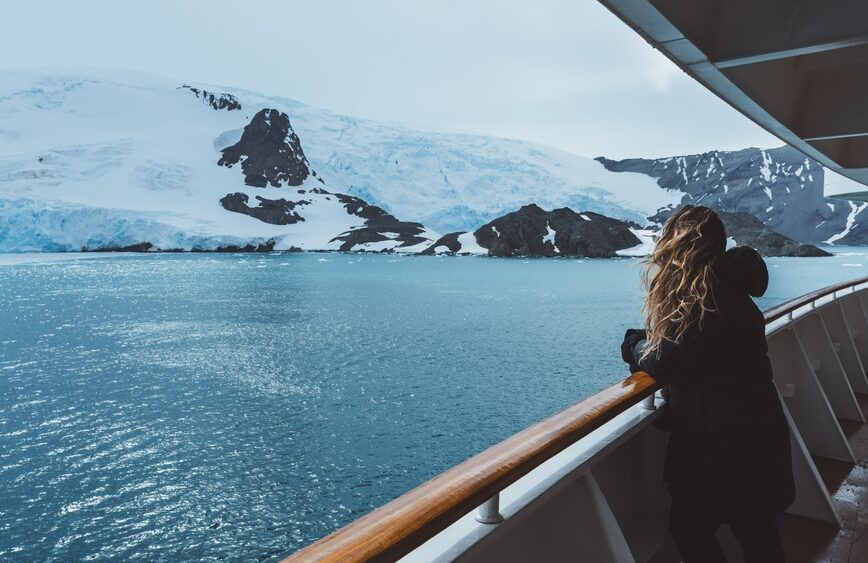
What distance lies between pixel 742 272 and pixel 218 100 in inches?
6719

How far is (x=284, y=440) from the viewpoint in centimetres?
1270

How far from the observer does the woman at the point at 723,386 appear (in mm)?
1479

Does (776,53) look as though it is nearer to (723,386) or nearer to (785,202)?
(723,386)


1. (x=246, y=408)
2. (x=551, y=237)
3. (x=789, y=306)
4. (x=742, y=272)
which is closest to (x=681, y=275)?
(x=742, y=272)

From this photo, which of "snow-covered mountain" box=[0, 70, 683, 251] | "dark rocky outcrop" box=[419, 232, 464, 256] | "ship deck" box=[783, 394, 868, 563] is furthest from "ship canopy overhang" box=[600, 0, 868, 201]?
"dark rocky outcrop" box=[419, 232, 464, 256]

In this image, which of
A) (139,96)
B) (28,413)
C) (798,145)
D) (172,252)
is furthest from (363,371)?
(139,96)

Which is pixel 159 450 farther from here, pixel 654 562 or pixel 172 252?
pixel 172 252

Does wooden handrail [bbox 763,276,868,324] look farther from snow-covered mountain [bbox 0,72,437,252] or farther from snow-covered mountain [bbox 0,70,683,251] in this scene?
snow-covered mountain [bbox 0,70,683,251]

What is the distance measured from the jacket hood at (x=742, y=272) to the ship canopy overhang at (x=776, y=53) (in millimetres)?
1160

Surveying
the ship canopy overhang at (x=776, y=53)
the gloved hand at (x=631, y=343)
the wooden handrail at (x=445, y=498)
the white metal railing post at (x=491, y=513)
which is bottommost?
the white metal railing post at (x=491, y=513)

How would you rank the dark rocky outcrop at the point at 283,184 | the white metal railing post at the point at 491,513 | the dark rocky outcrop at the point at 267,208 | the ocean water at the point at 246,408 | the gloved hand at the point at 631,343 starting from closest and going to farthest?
the white metal railing post at the point at 491,513, the gloved hand at the point at 631,343, the ocean water at the point at 246,408, the dark rocky outcrop at the point at 283,184, the dark rocky outcrop at the point at 267,208

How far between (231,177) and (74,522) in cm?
13532

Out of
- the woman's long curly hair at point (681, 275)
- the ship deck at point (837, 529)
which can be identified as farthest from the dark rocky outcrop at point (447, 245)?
the woman's long curly hair at point (681, 275)

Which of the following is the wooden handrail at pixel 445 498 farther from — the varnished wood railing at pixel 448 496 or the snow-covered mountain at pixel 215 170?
the snow-covered mountain at pixel 215 170
